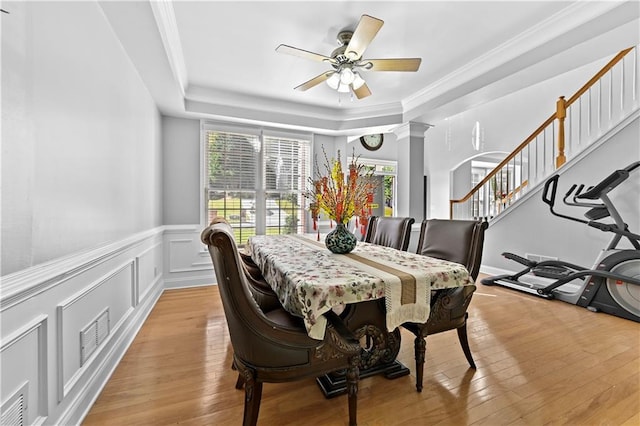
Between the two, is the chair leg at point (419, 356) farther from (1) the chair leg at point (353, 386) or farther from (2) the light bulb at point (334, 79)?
(2) the light bulb at point (334, 79)

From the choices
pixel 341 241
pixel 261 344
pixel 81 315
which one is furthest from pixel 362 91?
pixel 81 315

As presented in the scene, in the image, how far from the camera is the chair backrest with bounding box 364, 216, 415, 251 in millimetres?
2713

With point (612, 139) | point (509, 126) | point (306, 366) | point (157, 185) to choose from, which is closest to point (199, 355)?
point (306, 366)

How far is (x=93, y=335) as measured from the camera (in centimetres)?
179

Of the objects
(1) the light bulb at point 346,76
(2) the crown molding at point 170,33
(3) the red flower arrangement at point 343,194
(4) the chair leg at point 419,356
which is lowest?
(4) the chair leg at point 419,356

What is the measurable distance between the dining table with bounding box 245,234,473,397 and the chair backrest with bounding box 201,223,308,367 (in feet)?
0.49

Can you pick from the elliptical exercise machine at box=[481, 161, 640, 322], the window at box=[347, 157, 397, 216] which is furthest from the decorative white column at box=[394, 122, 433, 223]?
the window at box=[347, 157, 397, 216]

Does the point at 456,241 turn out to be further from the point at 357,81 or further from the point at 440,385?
the point at 357,81

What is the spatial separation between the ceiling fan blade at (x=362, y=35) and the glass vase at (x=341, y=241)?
1.43 m

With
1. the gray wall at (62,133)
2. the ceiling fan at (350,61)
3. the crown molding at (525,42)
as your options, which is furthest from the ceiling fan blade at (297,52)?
the crown molding at (525,42)

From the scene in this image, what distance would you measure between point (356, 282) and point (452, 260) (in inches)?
43.6

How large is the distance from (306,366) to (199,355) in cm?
130

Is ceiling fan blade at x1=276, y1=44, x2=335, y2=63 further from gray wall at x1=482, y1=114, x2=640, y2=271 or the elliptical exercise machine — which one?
gray wall at x1=482, y1=114, x2=640, y2=271

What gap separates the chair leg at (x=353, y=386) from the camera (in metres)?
1.43
